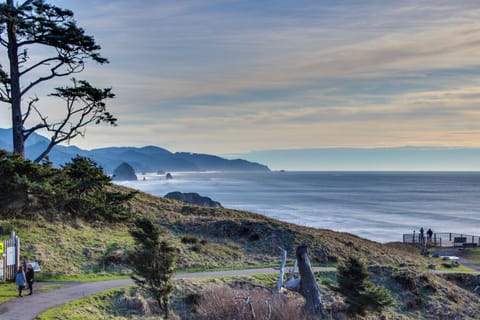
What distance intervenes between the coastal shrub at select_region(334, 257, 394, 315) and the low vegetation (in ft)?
0.40

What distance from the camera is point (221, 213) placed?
1535 inches

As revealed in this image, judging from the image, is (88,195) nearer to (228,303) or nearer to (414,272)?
(228,303)

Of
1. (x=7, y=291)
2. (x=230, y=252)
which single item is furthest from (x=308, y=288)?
(x=7, y=291)

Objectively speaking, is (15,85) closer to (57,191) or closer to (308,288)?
(57,191)

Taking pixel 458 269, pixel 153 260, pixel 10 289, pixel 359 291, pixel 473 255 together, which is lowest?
pixel 473 255

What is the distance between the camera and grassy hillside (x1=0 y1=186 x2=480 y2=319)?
20.8m

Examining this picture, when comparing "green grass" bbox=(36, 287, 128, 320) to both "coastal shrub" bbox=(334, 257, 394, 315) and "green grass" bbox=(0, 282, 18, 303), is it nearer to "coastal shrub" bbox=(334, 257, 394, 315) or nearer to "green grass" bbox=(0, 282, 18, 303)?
"green grass" bbox=(0, 282, 18, 303)

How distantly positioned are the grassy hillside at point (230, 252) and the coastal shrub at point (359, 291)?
1.13 m

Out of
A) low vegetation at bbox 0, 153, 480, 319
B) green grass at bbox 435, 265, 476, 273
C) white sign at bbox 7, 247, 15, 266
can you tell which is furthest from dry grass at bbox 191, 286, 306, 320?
green grass at bbox 435, 265, 476, 273

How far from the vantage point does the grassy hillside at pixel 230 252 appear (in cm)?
2078

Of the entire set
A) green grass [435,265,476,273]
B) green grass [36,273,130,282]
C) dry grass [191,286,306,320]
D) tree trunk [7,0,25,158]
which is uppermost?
tree trunk [7,0,25,158]

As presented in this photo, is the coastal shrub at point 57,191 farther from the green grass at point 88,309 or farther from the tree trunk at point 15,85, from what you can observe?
the green grass at point 88,309

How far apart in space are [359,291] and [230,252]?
11481 mm

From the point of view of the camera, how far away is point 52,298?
16031 mm
